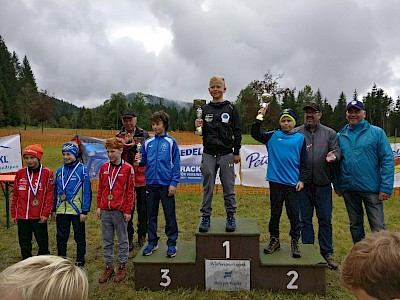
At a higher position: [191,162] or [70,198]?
Result: [191,162]

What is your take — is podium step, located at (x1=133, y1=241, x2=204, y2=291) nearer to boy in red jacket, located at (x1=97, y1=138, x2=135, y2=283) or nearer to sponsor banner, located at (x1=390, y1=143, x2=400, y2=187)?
boy in red jacket, located at (x1=97, y1=138, x2=135, y2=283)

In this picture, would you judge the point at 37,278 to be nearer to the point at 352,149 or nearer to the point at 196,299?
the point at 196,299

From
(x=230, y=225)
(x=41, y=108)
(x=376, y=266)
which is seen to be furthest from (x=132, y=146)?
(x=41, y=108)

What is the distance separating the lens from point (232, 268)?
12.8 feet

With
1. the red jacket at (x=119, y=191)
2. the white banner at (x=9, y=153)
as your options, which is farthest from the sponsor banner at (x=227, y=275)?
the white banner at (x=9, y=153)

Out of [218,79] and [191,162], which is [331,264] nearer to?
→ [218,79]

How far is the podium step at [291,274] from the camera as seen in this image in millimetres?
3783

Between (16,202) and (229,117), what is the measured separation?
9.79 ft

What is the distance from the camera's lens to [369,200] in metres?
4.12

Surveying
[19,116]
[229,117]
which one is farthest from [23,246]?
[19,116]

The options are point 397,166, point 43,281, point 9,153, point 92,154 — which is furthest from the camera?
point 397,166

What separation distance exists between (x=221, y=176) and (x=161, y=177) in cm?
75

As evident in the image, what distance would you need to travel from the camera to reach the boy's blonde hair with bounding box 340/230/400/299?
1.01 meters

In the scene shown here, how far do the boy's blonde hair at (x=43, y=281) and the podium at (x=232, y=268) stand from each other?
294cm
